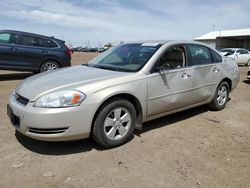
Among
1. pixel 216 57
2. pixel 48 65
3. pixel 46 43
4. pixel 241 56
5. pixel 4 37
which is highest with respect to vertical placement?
pixel 4 37

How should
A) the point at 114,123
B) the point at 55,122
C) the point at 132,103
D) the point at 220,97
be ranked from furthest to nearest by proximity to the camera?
the point at 220,97 < the point at 132,103 < the point at 114,123 < the point at 55,122

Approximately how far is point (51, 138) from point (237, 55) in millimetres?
18990

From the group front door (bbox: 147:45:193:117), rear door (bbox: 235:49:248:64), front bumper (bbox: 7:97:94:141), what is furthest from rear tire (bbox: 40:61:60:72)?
rear door (bbox: 235:49:248:64)

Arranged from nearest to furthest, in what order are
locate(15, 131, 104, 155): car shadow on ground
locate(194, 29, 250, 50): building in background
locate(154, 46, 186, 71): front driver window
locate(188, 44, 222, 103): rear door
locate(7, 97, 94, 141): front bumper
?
locate(7, 97, 94, 141): front bumper
locate(15, 131, 104, 155): car shadow on ground
locate(154, 46, 186, 71): front driver window
locate(188, 44, 222, 103): rear door
locate(194, 29, 250, 50): building in background

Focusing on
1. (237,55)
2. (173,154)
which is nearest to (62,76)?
(173,154)

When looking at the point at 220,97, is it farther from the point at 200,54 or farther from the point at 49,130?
the point at 49,130

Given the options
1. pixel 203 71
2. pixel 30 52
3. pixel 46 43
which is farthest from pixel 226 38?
pixel 203 71

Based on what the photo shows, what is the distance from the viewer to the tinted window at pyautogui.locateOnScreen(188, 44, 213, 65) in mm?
5227

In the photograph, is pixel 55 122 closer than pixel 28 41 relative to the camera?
Yes

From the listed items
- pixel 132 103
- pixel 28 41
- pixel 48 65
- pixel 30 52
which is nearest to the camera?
pixel 132 103

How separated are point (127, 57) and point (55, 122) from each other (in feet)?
6.14

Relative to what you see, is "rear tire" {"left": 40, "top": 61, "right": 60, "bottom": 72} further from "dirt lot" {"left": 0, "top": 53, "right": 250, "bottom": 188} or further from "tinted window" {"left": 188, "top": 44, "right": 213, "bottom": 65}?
"tinted window" {"left": 188, "top": 44, "right": 213, "bottom": 65}

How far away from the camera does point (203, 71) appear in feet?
17.4

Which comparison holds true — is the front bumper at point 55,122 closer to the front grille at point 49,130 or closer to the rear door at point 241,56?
the front grille at point 49,130
